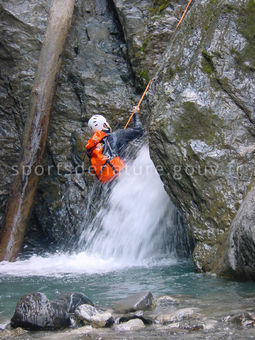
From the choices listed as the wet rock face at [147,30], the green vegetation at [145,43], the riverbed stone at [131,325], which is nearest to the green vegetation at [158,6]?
the wet rock face at [147,30]

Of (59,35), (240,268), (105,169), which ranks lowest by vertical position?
(240,268)

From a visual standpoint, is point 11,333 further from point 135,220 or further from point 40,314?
point 135,220

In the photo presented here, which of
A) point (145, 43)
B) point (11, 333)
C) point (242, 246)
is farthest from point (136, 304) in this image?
point (145, 43)

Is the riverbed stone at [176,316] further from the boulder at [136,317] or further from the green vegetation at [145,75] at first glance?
the green vegetation at [145,75]

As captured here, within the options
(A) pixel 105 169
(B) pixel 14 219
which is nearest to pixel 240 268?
(A) pixel 105 169

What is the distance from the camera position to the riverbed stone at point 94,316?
3.43 meters

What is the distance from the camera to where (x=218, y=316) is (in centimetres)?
335

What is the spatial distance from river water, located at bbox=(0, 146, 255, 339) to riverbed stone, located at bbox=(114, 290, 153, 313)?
0.29 m

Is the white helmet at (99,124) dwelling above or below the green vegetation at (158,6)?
below

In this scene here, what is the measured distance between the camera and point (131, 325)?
3.35m

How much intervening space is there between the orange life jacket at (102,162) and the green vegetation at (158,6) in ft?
10.2

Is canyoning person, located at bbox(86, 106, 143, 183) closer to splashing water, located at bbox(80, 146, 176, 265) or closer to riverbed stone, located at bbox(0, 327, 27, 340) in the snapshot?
splashing water, located at bbox(80, 146, 176, 265)

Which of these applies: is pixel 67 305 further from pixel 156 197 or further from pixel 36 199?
pixel 36 199

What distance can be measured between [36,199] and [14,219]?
3.79 feet
